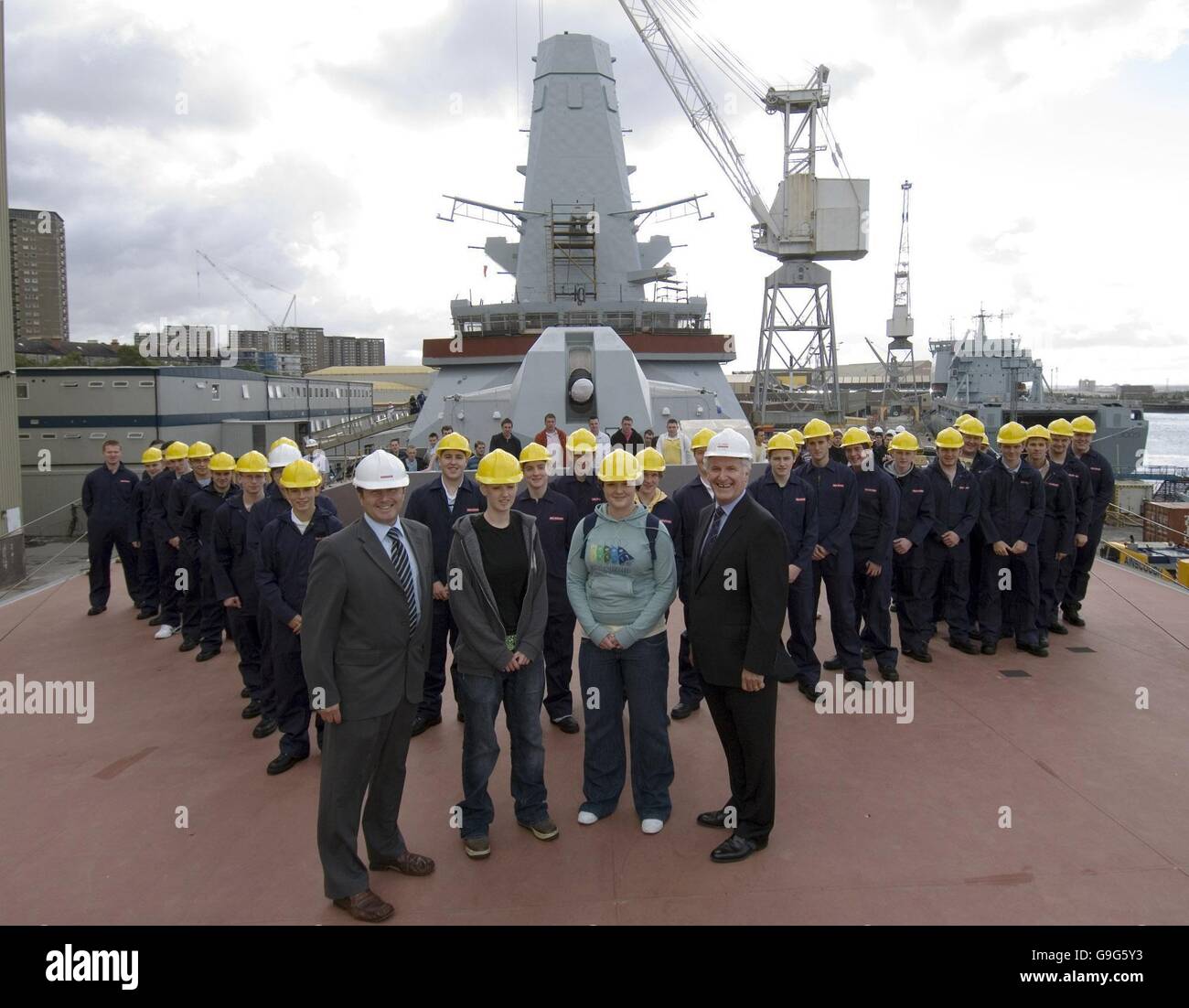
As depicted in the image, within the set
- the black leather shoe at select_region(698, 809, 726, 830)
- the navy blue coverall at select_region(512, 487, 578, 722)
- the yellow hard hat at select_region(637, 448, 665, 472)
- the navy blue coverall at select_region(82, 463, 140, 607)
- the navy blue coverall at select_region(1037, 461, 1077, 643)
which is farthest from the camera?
the navy blue coverall at select_region(82, 463, 140, 607)

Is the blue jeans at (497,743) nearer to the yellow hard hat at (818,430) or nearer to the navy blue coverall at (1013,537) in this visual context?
the yellow hard hat at (818,430)

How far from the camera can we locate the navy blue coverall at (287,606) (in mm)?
4578

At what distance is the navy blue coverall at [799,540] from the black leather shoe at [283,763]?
3.45 m

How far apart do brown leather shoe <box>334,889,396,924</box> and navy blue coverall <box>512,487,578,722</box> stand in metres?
1.89

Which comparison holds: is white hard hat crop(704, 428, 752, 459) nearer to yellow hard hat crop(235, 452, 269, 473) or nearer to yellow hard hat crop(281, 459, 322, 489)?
yellow hard hat crop(281, 459, 322, 489)

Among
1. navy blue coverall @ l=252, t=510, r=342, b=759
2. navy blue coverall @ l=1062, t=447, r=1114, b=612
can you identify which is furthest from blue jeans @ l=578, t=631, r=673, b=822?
navy blue coverall @ l=1062, t=447, r=1114, b=612

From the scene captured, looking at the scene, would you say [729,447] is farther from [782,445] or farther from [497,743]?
[782,445]

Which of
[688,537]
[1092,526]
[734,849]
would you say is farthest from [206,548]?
[1092,526]

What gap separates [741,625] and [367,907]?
1.97 meters

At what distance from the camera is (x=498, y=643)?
365 cm

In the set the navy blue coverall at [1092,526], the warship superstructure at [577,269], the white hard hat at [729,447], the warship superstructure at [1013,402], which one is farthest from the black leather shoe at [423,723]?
the warship superstructure at [1013,402]

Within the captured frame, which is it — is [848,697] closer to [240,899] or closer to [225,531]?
[240,899]

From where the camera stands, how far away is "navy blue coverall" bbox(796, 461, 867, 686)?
581 cm

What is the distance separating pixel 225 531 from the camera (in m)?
5.48
